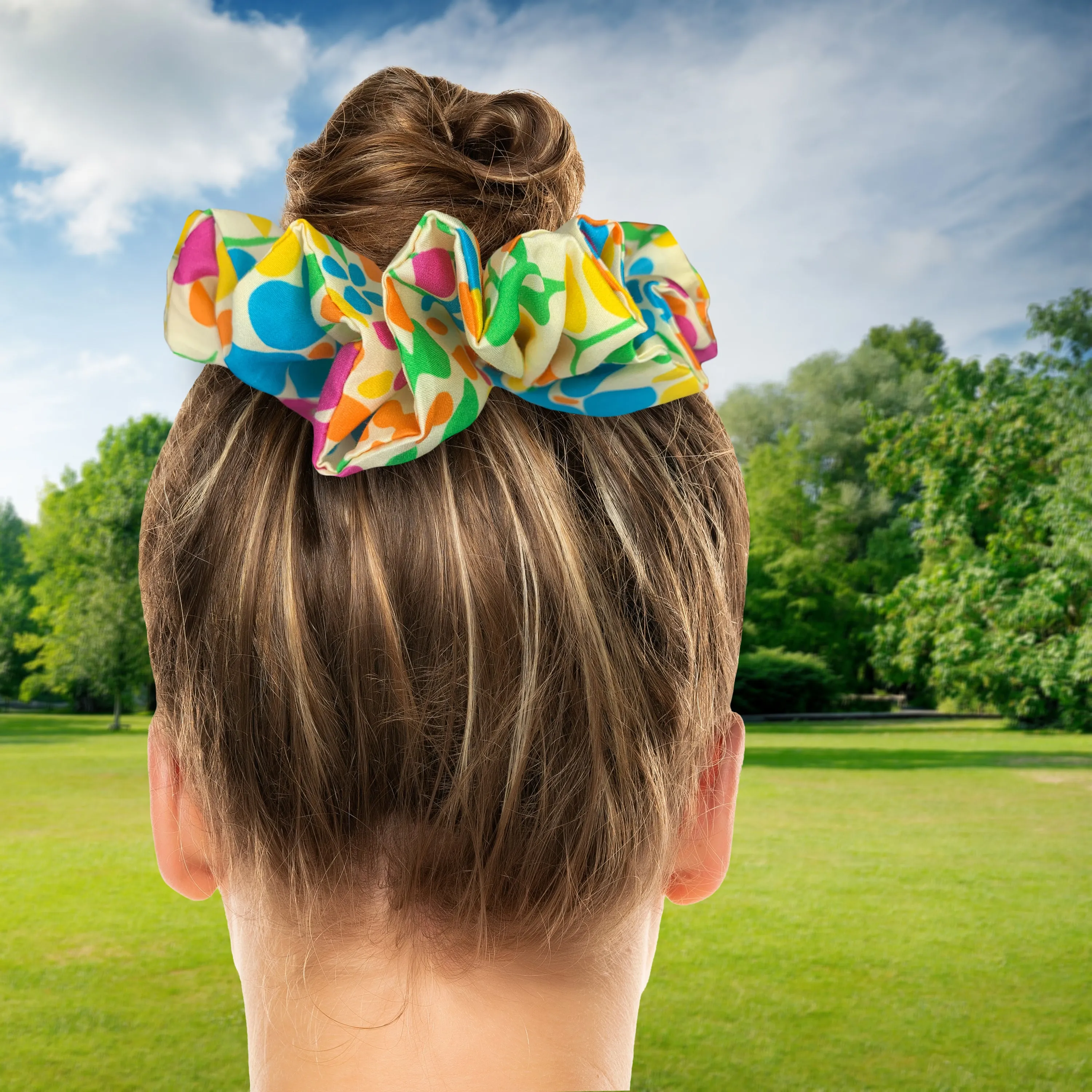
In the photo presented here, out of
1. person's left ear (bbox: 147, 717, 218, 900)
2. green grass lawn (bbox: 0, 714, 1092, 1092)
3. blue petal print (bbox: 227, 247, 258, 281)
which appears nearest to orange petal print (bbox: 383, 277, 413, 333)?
blue petal print (bbox: 227, 247, 258, 281)

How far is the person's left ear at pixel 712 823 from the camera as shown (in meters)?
1.28

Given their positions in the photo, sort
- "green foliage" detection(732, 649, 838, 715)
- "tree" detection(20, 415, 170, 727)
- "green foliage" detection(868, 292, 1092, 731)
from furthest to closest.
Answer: "green foliage" detection(732, 649, 838, 715)
"tree" detection(20, 415, 170, 727)
"green foliage" detection(868, 292, 1092, 731)

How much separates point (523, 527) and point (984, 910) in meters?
8.41

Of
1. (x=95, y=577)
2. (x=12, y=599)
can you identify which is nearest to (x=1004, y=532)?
(x=95, y=577)

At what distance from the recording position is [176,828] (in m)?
1.28

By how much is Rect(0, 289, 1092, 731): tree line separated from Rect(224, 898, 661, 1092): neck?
14.5 metres

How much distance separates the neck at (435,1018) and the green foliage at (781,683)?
25.4m

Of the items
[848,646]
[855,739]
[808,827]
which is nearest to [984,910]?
[808,827]

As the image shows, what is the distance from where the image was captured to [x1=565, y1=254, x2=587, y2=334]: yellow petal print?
1.03 metres

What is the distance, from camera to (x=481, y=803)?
1065 mm

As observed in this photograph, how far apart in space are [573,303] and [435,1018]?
33.2 inches

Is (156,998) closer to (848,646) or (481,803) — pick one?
(481,803)

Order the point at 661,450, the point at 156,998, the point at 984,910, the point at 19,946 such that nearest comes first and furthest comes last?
the point at 661,450
the point at 156,998
the point at 19,946
the point at 984,910

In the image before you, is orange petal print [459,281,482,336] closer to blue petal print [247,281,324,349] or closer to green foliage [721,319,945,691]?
blue petal print [247,281,324,349]
